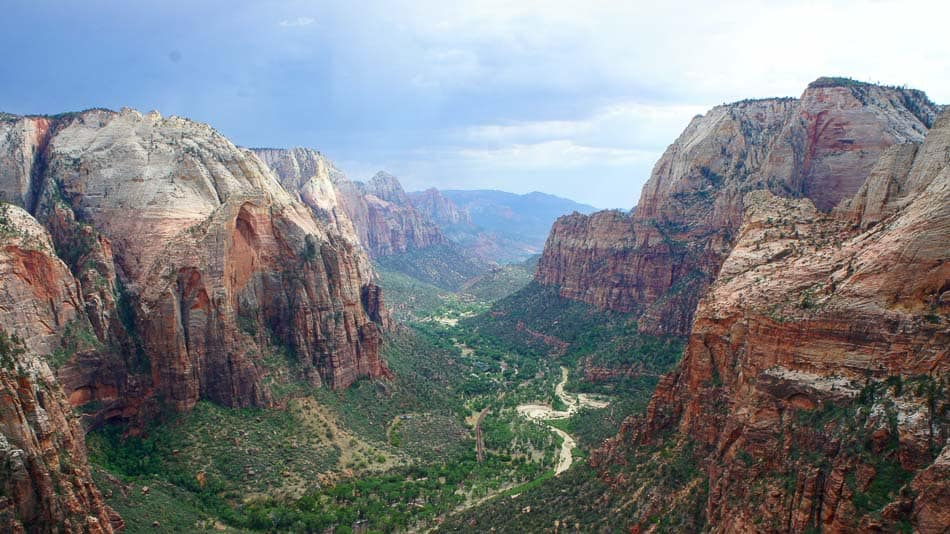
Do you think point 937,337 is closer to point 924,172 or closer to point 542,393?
point 924,172

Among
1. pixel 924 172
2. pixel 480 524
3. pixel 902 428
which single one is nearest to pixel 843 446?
pixel 902 428

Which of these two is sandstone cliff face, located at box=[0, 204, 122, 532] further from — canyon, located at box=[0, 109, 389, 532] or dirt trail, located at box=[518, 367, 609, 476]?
dirt trail, located at box=[518, 367, 609, 476]

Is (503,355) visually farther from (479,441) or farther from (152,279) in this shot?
(152,279)

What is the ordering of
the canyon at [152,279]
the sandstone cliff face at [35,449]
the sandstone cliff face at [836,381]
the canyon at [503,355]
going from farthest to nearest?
the canyon at [152,279] → the sandstone cliff face at [35,449] → the canyon at [503,355] → the sandstone cliff face at [836,381]

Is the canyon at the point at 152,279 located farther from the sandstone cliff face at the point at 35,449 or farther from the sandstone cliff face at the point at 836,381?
the sandstone cliff face at the point at 836,381

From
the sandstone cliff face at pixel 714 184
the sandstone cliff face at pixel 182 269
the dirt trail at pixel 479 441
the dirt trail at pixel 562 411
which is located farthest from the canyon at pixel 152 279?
the sandstone cliff face at pixel 714 184

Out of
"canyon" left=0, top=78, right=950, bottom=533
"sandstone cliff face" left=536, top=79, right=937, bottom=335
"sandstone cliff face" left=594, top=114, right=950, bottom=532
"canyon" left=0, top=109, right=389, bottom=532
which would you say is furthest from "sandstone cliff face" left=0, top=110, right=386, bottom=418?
"sandstone cliff face" left=536, top=79, right=937, bottom=335
